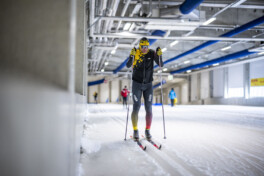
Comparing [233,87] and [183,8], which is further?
[233,87]

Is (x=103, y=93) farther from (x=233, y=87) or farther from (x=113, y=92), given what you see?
(x=233, y=87)

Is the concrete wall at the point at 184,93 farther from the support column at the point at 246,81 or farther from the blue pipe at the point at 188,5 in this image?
the blue pipe at the point at 188,5

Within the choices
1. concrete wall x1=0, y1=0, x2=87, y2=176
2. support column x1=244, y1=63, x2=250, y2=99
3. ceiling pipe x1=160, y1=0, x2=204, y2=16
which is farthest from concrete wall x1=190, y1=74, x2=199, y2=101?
concrete wall x1=0, y1=0, x2=87, y2=176

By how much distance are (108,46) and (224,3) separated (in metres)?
5.66

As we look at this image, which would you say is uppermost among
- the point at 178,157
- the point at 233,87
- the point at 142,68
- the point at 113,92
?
the point at 233,87

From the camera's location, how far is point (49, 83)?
1.11 meters

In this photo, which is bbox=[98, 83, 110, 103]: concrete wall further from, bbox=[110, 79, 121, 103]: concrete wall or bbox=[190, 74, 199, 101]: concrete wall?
bbox=[190, 74, 199, 101]: concrete wall

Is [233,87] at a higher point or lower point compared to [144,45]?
lower

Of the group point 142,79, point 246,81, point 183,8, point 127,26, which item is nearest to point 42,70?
point 142,79

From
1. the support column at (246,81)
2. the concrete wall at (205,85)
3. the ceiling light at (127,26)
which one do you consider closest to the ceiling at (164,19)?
the ceiling light at (127,26)

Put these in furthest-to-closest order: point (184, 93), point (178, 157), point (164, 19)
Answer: point (184, 93), point (164, 19), point (178, 157)

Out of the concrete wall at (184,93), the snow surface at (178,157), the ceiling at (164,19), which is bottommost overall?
the snow surface at (178,157)

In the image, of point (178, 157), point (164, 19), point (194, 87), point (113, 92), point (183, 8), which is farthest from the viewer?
point (113, 92)

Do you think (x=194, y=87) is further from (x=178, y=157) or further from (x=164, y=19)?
(x=178, y=157)
